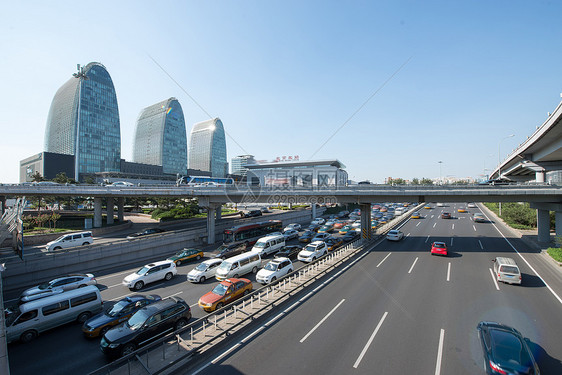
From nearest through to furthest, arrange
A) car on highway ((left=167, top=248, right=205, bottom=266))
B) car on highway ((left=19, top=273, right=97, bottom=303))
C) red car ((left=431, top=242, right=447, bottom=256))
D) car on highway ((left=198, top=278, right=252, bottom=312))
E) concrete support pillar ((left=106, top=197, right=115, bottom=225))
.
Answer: car on highway ((left=198, top=278, right=252, bottom=312))
car on highway ((left=19, top=273, right=97, bottom=303))
red car ((left=431, top=242, right=447, bottom=256))
car on highway ((left=167, top=248, right=205, bottom=266))
concrete support pillar ((left=106, top=197, right=115, bottom=225))

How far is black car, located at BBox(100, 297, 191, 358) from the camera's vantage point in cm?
1034

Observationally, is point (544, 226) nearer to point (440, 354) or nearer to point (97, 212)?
point (440, 354)

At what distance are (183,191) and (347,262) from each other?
24.8m

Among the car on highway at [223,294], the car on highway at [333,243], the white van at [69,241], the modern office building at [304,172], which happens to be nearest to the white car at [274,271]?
the car on highway at [223,294]

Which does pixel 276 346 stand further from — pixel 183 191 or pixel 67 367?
pixel 183 191

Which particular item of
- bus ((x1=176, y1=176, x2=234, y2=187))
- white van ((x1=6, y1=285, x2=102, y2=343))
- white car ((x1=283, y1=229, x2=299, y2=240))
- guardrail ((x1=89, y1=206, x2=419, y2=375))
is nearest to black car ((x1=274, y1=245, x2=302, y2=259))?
guardrail ((x1=89, y1=206, x2=419, y2=375))

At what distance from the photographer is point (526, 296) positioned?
1548 centimetres

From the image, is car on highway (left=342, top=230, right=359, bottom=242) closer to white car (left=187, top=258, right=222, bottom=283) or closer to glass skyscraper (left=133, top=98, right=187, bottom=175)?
white car (left=187, top=258, right=222, bottom=283)

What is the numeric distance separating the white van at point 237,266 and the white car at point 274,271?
1.91 metres

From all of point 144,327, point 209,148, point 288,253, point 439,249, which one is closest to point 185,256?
point 288,253

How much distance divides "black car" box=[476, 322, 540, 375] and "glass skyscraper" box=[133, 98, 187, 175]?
163m

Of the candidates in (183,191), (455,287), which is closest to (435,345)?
(455,287)

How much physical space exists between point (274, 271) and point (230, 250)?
9447 millimetres

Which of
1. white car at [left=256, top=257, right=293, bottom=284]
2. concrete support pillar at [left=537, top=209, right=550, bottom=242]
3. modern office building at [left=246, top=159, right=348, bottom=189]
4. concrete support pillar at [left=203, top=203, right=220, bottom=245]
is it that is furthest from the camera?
modern office building at [left=246, top=159, right=348, bottom=189]
